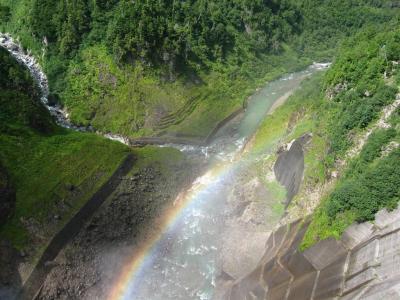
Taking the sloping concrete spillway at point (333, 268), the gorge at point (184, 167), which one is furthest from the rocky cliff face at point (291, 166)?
the sloping concrete spillway at point (333, 268)

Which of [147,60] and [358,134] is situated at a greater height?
[147,60]

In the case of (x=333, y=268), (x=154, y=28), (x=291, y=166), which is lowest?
(x=333, y=268)

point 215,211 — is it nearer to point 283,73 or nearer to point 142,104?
point 142,104

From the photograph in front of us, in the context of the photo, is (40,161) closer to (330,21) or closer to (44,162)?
(44,162)

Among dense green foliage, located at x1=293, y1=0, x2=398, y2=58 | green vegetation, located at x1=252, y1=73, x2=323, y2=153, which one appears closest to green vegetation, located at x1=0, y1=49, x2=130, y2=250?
green vegetation, located at x1=252, y1=73, x2=323, y2=153

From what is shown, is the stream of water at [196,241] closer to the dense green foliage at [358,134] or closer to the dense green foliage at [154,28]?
the dense green foliage at [358,134]

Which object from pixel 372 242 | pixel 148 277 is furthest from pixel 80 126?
pixel 372 242

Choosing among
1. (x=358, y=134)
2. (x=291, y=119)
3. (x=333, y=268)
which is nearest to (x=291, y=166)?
(x=358, y=134)

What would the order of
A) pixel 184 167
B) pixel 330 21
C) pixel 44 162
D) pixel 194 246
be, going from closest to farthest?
pixel 194 246, pixel 44 162, pixel 184 167, pixel 330 21

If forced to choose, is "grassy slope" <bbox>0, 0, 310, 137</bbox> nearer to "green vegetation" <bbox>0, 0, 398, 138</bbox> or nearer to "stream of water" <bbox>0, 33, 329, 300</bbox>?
"green vegetation" <bbox>0, 0, 398, 138</bbox>
